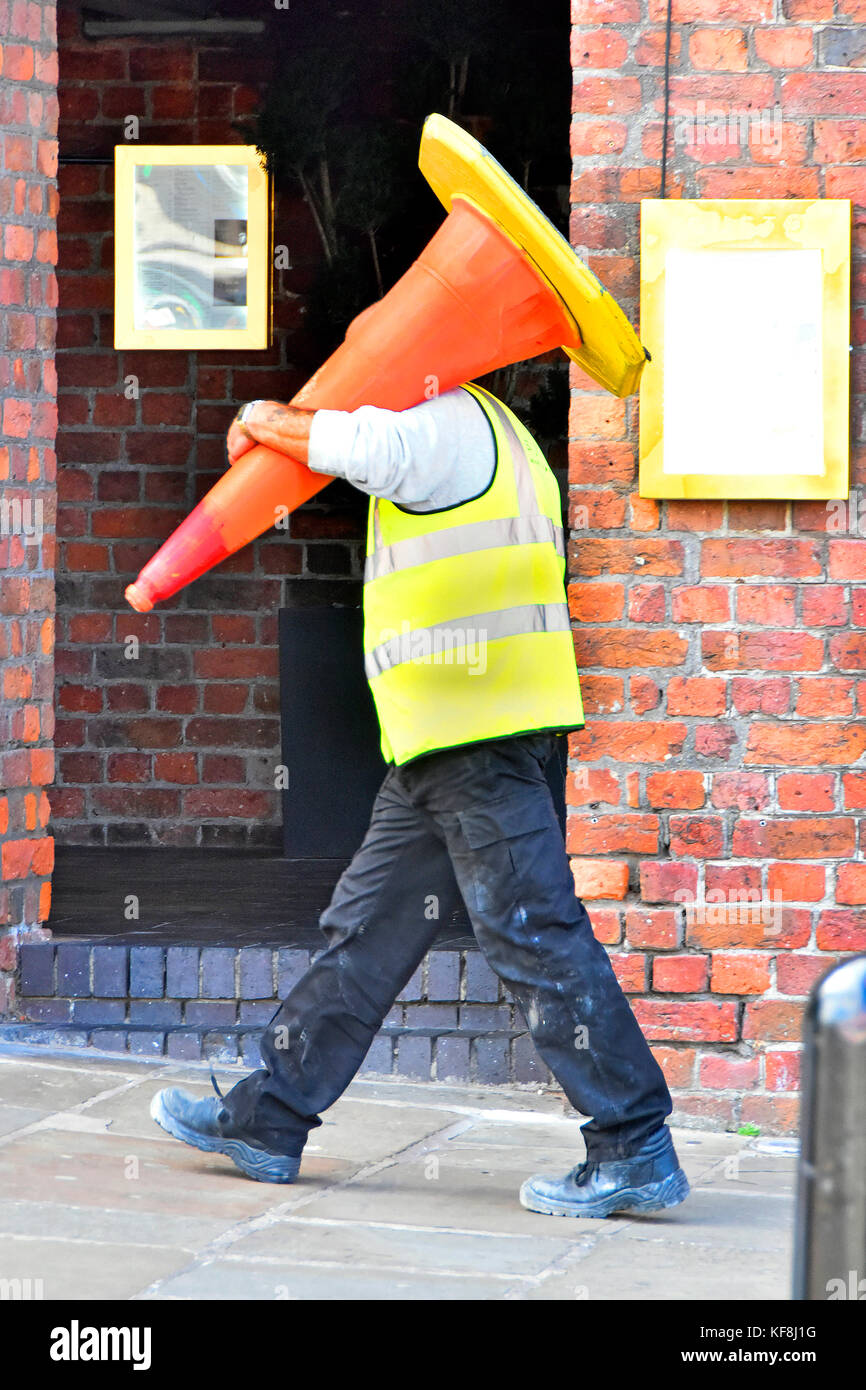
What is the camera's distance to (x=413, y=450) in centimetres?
330

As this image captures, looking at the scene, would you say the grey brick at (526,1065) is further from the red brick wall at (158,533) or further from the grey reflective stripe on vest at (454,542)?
the red brick wall at (158,533)

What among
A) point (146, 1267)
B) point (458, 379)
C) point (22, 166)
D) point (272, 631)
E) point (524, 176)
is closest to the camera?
point (146, 1267)

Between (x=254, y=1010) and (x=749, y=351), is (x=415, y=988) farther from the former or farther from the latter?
(x=749, y=351)

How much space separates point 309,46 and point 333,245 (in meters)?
0.83

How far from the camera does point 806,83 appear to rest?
4066 millimetres

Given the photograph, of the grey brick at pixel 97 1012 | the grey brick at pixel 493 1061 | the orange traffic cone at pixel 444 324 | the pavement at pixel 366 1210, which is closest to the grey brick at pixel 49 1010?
the grey brick at pixel 97 1012

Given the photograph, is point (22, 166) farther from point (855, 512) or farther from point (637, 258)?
point (855, 512)

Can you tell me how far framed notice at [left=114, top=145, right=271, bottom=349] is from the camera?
681 cm

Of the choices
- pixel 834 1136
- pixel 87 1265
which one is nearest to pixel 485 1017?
pixel 87 1265

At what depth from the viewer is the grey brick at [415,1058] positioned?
4477mm

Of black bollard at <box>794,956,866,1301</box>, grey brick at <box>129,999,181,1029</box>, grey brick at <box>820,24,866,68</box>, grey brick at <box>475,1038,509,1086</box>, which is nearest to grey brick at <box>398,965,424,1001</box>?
grey brick at <box>475,1038,509,1086</box>

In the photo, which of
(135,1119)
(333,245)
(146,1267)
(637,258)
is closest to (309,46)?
(333,245)

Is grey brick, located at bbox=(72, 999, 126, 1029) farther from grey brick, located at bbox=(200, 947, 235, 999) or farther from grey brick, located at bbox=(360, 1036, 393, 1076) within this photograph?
grey brick, located at bbox=(360, 1036, 393, 1076)

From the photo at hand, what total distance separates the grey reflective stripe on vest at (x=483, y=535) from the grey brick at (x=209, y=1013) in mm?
1605
